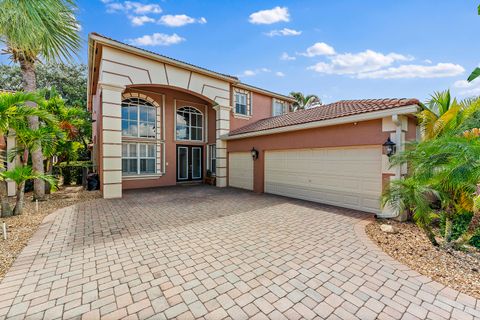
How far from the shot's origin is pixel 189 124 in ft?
46.8

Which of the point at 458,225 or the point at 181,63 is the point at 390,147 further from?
the point at 181,63

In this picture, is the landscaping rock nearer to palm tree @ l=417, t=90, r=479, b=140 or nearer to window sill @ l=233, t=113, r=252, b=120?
palm tree @ l=417, t=90, r=479, b=140

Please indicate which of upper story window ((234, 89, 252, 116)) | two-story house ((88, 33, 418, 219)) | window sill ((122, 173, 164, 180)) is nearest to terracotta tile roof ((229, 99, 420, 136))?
two-story house ((88, 33, 418, 219))

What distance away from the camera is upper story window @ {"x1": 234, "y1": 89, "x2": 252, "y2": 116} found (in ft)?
46.4

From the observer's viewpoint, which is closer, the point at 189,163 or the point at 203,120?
the point at 189,163

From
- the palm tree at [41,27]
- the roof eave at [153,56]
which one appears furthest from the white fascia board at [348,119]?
the palm tree at [41,27]

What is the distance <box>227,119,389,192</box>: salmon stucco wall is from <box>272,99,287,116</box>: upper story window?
225 inches

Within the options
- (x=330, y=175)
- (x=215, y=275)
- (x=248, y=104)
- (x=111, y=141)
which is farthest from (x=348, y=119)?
(x=111, y=141)

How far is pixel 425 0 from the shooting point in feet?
19.2

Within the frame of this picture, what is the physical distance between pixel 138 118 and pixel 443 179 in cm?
1302

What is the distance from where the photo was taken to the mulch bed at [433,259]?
322 cm

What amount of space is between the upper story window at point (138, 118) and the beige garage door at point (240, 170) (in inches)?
197

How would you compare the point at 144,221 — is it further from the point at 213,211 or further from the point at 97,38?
the point at 97,38

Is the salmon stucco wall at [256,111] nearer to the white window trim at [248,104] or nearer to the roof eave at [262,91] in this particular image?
the white window trim at [248,104]
